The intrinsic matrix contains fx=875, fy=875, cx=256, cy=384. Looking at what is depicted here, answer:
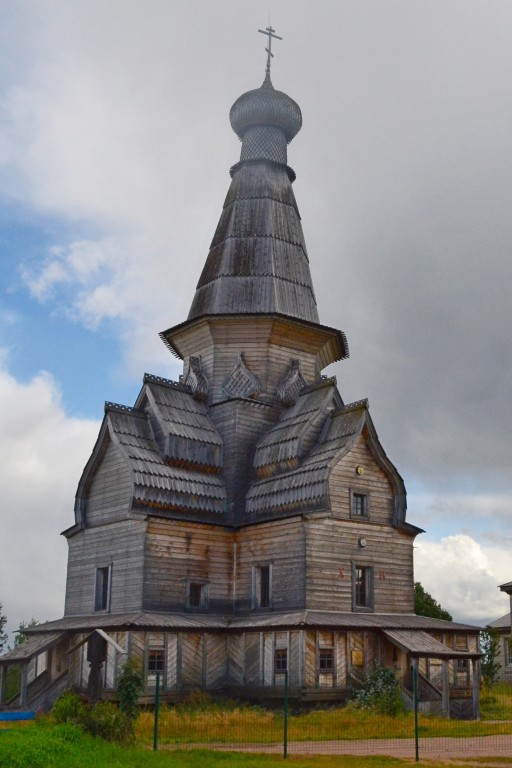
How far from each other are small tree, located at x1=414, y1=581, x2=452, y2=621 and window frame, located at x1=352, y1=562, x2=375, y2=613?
56.2 feet

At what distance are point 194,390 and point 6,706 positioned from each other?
44.3 feet

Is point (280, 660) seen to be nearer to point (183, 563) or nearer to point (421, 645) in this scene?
point (421, 645)

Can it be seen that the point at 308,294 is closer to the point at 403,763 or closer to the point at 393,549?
the point at 393,549

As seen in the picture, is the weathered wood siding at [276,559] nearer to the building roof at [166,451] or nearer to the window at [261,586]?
the window at [261,586]

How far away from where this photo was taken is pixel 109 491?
1256 inches

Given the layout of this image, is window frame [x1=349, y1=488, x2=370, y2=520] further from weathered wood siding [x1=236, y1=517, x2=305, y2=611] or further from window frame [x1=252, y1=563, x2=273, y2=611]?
window frame [x1=252, y1=563, x2=273, y2=611]

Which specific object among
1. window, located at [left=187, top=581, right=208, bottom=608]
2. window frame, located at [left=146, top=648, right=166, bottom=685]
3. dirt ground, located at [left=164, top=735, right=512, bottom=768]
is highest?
window, located at [left=187, top=581, right=208, bottom=608]

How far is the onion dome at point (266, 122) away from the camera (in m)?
39.0

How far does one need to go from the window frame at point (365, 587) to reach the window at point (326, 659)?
2295 millimetres

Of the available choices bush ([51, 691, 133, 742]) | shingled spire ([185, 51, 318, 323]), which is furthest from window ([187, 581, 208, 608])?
bush ([51, 691, 133, 742])

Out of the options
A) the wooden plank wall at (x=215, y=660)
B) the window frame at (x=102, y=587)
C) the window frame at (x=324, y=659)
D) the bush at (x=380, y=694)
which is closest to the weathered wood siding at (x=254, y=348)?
the window frame at (x=102, y=587)

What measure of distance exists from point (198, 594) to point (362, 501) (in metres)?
6.66

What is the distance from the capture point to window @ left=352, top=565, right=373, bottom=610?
98.1ft

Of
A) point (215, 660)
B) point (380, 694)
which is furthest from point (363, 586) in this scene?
point (215, 660)
